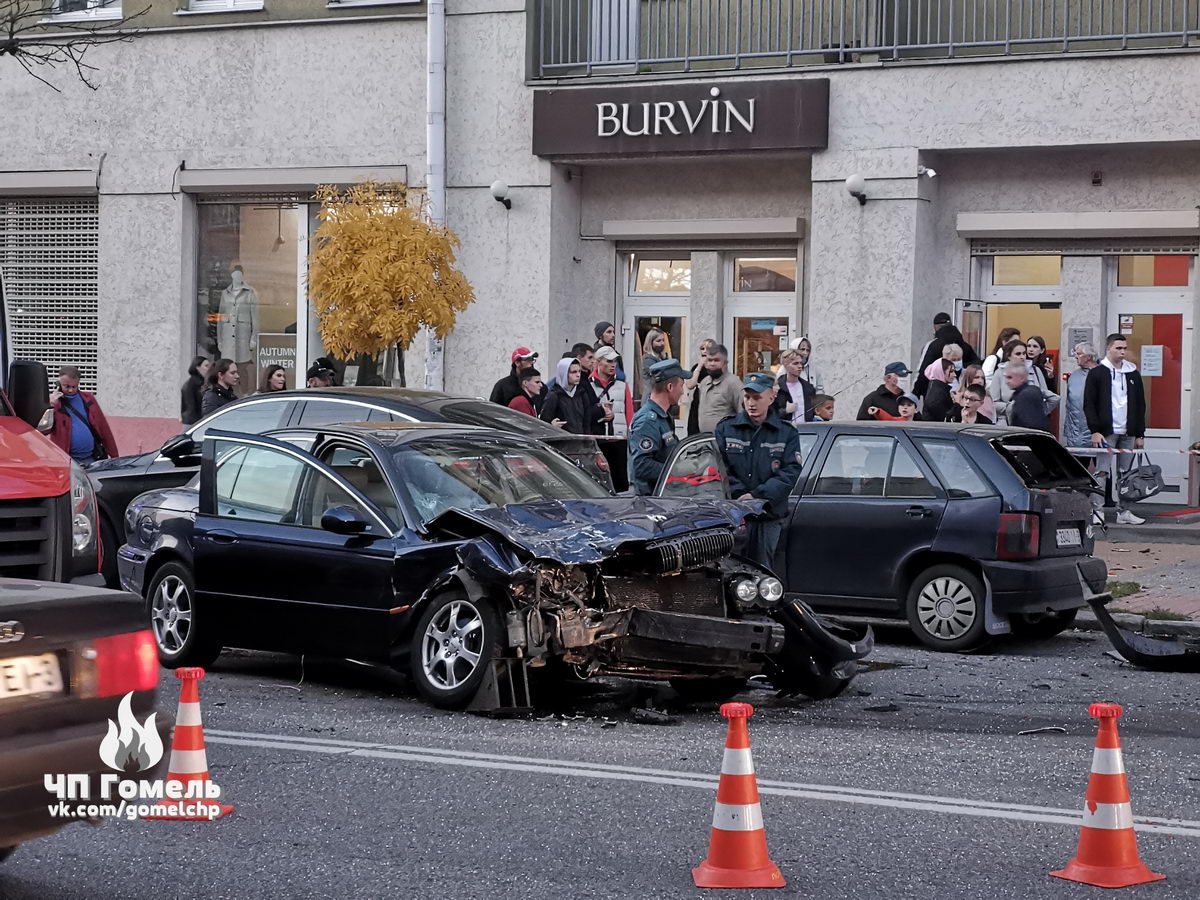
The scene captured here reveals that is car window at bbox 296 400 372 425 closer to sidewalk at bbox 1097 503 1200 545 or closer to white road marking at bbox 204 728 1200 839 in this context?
white road marking at bbox 204 728 1200 839

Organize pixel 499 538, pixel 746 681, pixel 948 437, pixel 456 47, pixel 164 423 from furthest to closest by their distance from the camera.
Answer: pixel 164 423 → pixel 456 47 → pixel 948 437 → pixel 746 681 → pixel 499 538

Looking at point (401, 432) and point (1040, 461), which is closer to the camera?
point (401, 432)

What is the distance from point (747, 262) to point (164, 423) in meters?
8.15

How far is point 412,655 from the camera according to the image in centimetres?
900

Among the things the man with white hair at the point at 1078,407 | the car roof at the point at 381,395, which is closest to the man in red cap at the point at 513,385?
the car roof at the point at 381,395

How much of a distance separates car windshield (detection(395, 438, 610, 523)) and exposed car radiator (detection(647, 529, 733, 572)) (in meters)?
1.06

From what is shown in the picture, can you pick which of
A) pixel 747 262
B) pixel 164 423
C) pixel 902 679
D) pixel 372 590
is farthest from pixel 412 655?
pixel 164 423

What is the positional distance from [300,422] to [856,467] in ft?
14.5

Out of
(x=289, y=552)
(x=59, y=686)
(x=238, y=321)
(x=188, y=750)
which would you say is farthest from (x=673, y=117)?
(x=59, y=686)

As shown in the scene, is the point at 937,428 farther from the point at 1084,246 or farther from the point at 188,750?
the point at 1084,246

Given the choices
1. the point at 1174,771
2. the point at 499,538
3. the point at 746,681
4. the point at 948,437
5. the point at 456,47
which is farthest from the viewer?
the point at 456,47

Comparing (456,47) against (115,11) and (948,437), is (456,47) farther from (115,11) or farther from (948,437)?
(948,437)

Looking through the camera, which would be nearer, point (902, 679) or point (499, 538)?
point (499, 538)

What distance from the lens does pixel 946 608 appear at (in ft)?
37.7
